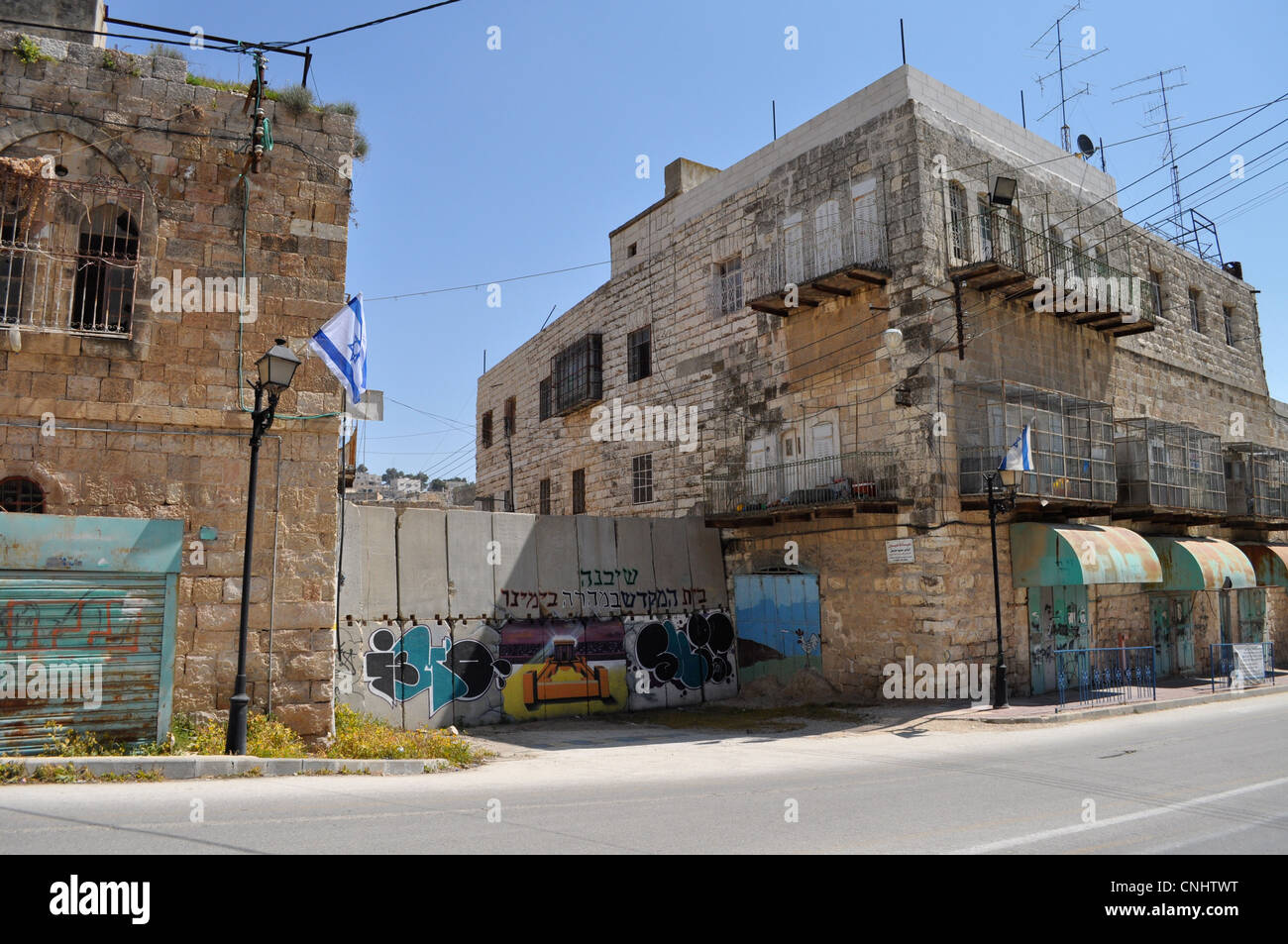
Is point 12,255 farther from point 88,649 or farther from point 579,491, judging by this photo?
point 579,491

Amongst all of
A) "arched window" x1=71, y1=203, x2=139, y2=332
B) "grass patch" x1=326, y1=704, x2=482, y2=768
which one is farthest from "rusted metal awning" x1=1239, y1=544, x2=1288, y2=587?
"arched window" x1=71, y1=203, x2=139, y2=332

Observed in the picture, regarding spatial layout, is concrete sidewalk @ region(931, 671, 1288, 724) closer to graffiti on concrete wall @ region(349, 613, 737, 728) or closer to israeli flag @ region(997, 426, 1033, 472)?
israeli flag @ region(997, 426, 1033, 472)

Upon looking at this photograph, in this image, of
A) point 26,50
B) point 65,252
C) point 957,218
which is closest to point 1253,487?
point 957,218

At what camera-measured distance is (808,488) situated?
1748 cm

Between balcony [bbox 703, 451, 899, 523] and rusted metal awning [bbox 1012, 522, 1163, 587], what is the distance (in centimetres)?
315

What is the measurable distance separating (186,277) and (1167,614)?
23.3 metres

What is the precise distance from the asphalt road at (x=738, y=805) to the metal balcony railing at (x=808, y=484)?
5.65 m

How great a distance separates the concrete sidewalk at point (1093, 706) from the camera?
14102mm

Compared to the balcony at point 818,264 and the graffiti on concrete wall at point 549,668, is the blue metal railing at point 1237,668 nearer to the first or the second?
the graffiti on concrete wall at point 549,668

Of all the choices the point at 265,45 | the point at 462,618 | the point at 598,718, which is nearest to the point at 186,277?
the point at 265,45

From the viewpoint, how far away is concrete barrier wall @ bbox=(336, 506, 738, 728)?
45.7ft

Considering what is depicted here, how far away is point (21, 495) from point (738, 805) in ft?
28.3

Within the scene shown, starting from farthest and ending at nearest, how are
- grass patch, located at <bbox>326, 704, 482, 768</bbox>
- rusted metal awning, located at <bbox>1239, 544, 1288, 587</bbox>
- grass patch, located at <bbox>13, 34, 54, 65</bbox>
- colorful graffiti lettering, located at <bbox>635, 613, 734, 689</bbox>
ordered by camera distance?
rusted metal awning, located at <bbox>1239, 544, 1288, 587</bbox>
colorful graffiti lettering, located at <bbox>635, 613, 734, 689</bbox>
grass patch, located at <bbox>326, 704, 482, 768</bbox>
grass patch, located at <bbox>13, 34, 54, 65</bbox>
